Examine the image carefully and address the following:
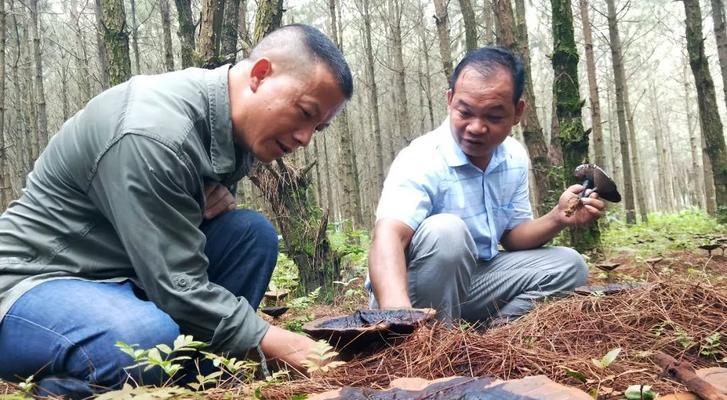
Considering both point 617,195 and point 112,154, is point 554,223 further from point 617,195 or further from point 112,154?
point 112,154

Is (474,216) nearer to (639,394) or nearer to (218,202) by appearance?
(218,202)

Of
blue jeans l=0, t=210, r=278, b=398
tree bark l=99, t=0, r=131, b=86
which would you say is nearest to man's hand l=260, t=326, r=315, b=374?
blue jeans l=0, t=210, r=278, b=398

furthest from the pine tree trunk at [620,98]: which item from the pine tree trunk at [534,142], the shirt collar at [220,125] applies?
the shirt collar at [220,125]

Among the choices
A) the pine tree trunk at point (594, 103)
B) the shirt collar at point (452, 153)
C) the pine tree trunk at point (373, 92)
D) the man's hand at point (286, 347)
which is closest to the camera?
the man's hand at point (286, 347)

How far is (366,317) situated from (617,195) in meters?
1.57

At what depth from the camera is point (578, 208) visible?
3092 millimetres

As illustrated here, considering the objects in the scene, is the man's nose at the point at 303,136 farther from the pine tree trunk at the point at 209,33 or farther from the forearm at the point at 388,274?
the pine tree trunk at the point at 209,33

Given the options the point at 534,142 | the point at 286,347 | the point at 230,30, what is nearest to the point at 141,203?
the point at 286,347

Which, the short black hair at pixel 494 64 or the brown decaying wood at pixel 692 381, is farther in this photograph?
the short black hair at pixel 494 64

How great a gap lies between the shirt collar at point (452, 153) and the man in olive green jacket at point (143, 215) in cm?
106

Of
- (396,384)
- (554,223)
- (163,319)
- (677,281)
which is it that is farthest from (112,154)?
(677,281)

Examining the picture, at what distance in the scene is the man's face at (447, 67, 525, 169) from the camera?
2979 mm

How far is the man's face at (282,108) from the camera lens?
2.11 m

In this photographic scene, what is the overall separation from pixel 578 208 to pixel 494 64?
0.88 metres
